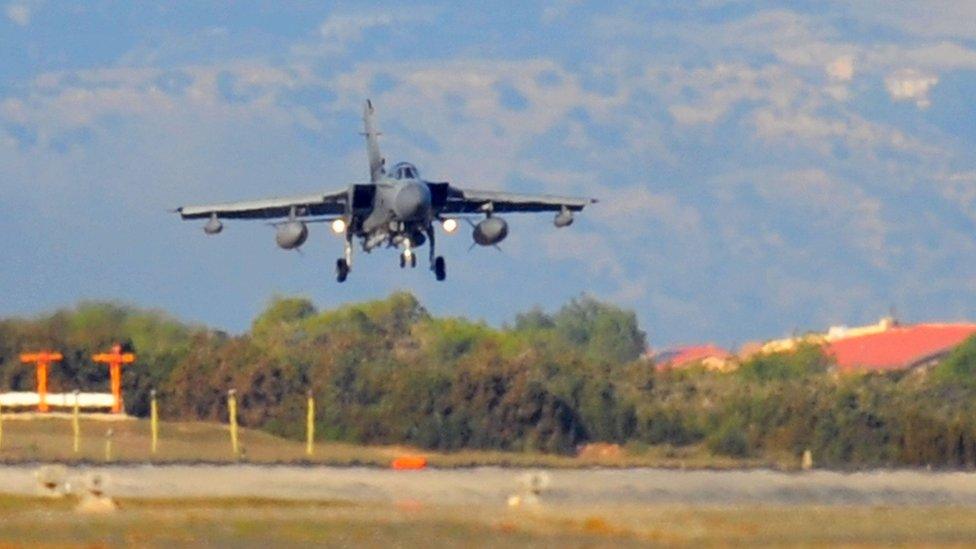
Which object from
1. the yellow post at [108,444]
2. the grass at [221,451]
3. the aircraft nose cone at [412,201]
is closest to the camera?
the grass at [221,451]

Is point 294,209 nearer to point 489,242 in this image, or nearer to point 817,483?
point 489,242

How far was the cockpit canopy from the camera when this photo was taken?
149 feet

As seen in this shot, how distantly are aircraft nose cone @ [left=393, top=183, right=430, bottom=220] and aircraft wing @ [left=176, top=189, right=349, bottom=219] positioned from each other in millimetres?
6588

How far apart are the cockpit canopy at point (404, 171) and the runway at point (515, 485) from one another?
11.3 meters

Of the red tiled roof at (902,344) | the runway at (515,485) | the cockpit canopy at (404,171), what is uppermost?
the red tiled roof at (902,344)

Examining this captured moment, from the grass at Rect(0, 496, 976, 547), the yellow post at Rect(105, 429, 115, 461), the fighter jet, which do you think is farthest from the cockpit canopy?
the grass at Rect(0, 496, 976, 547)

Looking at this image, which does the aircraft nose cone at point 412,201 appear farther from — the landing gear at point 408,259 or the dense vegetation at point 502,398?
the dense vegetation at point 502,398

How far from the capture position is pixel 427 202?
44250 millimetres

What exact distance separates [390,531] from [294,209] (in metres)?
26.4

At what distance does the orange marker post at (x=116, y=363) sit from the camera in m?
48.8

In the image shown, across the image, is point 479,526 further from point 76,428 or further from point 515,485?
point 76,428

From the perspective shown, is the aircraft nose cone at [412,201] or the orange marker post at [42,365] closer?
the aircraft nose cone at [412,201]

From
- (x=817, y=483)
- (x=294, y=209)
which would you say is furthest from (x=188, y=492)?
(x=294, y=209)

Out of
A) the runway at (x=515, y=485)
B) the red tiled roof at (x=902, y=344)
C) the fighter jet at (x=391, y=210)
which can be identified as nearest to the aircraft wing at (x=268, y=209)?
the fighter jet at (x=391, y=210)
